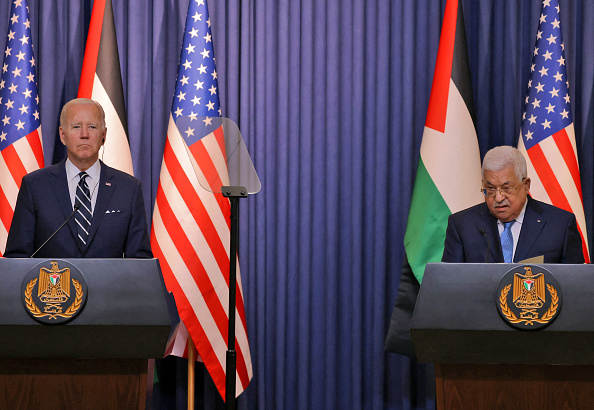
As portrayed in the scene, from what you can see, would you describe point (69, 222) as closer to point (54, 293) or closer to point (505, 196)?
point (54, 293)

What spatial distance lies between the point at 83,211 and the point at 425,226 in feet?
6.19

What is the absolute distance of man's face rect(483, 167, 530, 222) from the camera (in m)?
2.82

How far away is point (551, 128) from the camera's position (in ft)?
12.5

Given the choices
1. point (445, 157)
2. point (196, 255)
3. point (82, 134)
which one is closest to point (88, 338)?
point (82, 134)

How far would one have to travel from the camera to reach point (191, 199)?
3740 millimetres

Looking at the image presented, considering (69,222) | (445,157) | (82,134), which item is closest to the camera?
(69,222)

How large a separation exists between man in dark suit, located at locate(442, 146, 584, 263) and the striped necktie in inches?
59.5

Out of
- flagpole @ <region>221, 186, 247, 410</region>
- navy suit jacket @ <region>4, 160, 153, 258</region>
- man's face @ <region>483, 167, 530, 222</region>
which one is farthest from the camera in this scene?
man's face @ <region>483, 167, 530, 222</region>

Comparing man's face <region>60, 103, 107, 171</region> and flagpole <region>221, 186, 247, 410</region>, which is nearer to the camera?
flagpole <region>221, 186, 247, 410</region>

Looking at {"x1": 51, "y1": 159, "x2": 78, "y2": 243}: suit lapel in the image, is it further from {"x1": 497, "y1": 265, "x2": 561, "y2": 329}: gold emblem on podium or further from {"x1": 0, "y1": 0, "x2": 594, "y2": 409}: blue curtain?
{"x1": 497, "y1": 265, "x2": 561, "y2": 329}: gold emblem on podium

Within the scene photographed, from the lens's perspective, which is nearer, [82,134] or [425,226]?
[82,134]

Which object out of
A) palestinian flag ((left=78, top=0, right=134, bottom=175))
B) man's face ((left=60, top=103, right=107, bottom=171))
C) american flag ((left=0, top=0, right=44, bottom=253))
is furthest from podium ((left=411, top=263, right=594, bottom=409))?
american flag ((left=0, top=0, right=44, bottom=253))

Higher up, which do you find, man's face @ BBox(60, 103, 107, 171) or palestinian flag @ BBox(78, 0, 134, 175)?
palestinian flag @ BBox(78, 0, 134, 175)

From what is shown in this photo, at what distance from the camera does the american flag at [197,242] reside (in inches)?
145
